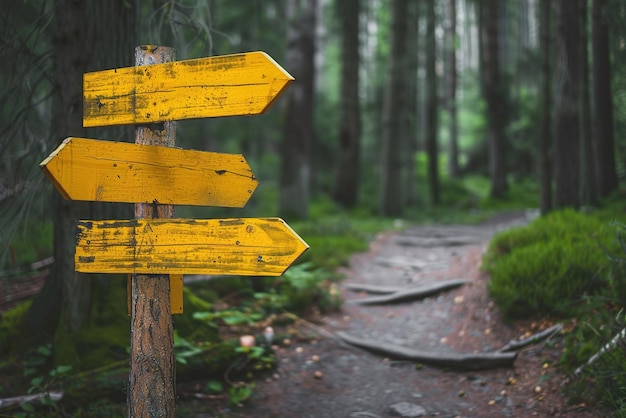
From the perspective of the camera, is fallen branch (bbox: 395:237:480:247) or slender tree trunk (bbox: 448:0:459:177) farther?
slender tree trunk (bbox: 448:0:459:177)

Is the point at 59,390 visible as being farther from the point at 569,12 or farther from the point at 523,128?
the point at 523,128

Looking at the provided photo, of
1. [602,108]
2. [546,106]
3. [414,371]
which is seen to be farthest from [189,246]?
[602,108]

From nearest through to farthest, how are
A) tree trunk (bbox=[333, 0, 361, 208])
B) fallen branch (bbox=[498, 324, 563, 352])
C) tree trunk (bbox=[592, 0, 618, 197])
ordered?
fallen branch (bbox=[498, 324, 563, 352])
tree trunk (bbox=[592, 0, 618, 197])
tree trunk (bbox=[333, 0, 361, 208])

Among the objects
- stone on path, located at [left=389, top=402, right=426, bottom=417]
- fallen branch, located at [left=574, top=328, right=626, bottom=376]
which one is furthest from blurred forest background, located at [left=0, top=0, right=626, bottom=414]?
fallen branch, located at [left=574, top=328, right=626, bottom=376]

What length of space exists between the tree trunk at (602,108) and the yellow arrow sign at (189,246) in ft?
32.6

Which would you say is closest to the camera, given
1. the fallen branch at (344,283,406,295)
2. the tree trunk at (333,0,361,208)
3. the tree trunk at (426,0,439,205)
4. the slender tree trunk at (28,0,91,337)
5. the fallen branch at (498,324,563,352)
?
the slender tree trunk at (28,0,91,337)

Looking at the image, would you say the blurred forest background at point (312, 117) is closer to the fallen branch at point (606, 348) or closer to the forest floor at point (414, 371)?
the forest floor at point (414, 371)

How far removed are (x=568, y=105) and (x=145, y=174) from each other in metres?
7.74

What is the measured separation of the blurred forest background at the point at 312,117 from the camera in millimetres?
5039

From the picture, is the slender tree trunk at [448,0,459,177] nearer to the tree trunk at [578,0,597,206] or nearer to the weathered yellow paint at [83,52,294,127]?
the tree trunk at [578,0,597,206]

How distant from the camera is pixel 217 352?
17.1 ft

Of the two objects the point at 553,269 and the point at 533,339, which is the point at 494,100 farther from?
the point at 533,339

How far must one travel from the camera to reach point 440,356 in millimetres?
5660

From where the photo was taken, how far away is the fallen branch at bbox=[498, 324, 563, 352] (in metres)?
5.42
